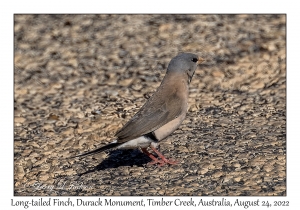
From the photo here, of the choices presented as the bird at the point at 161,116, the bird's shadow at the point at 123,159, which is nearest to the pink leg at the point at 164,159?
the bird at the point at 161,116

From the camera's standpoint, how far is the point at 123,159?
24.3 ft

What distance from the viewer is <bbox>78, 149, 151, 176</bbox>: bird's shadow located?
23.6 feet

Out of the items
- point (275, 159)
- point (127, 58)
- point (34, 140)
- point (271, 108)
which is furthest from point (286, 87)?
point (34, 140)

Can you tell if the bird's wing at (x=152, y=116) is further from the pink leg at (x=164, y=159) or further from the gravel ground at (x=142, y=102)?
the gravel ground at (x=142, y=102)

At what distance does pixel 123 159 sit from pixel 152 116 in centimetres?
79

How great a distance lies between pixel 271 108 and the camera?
8383mm

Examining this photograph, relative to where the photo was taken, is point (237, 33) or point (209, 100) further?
point (237, 33)

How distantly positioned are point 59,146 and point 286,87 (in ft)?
10.8

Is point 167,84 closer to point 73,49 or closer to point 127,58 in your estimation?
point 127,58

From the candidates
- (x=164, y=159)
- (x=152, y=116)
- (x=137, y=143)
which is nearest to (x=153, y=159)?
(x=164, y=159)

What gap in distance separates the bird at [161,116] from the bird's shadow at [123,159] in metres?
0.19

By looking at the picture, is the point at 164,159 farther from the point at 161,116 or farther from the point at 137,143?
the point at 161,116
